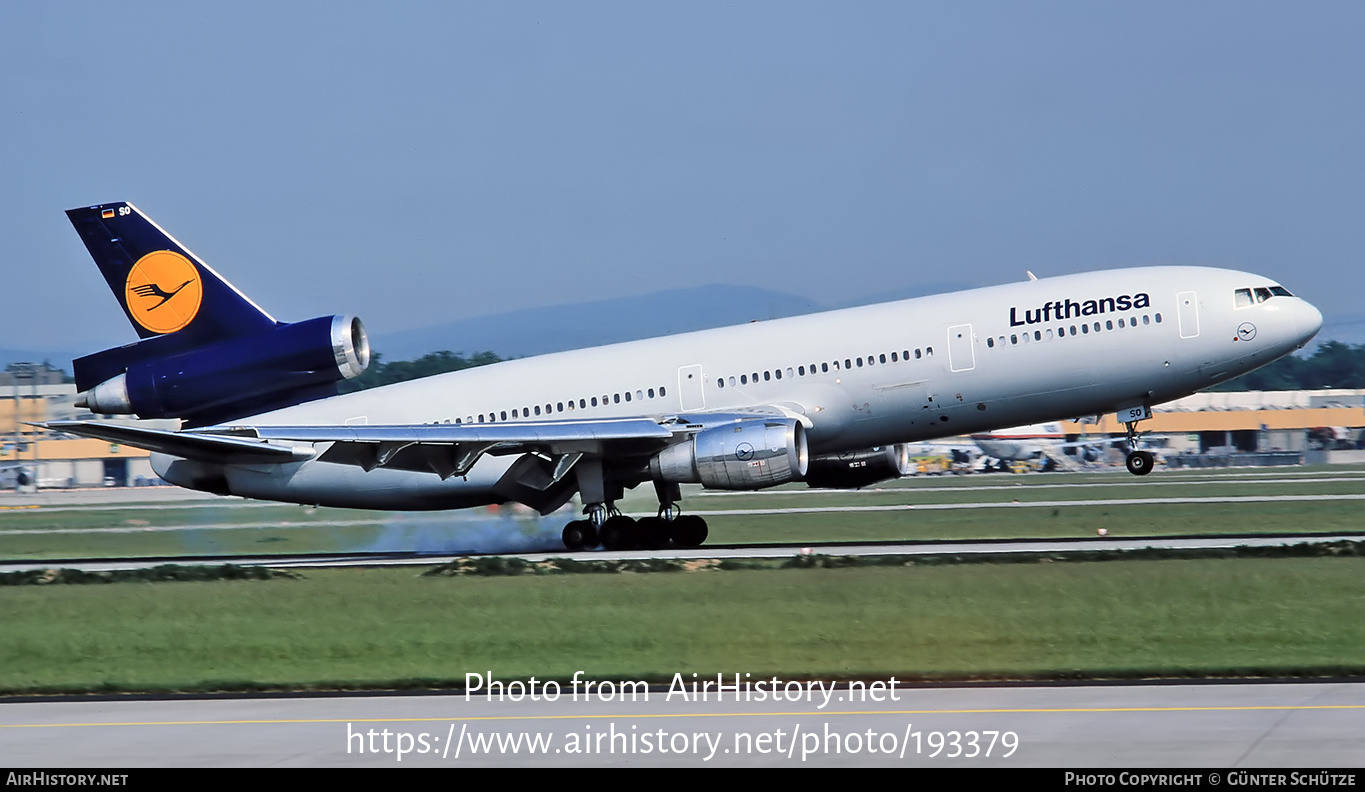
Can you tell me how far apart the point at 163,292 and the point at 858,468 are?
55.3 ft

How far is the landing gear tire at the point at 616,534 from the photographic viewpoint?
33688 mm

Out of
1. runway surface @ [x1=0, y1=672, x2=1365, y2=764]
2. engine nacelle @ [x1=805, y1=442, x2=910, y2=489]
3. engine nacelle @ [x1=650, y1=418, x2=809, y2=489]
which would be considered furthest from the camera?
engine nacelle @ [x1=805, y1=442, x2=910, y2=489]

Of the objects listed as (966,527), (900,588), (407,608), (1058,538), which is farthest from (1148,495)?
(407,608)

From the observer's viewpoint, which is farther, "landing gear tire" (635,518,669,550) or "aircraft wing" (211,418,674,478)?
"landing gear tire" (635,518,669,550)

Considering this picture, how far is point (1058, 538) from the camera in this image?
3556 centimetres

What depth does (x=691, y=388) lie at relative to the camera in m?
34.2

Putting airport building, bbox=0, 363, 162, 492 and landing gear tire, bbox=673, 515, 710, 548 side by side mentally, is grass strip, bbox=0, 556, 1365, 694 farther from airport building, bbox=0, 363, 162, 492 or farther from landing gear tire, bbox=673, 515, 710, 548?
airport building, bbox=0, 363, 162, 492

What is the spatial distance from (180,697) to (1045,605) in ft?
37.8

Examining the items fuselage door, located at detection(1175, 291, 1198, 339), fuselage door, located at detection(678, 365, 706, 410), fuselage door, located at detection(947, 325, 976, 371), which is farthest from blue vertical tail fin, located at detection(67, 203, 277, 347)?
fuselage door, located at detection(1175, 291, 1198, 339)

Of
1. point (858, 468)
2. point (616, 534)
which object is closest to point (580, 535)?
point (616, 534)

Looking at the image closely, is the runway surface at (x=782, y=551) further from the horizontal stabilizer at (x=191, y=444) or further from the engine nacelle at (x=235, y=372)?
the engine nacelle at (x=235, y=372)

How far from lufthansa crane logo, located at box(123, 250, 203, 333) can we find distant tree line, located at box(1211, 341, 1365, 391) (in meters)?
110

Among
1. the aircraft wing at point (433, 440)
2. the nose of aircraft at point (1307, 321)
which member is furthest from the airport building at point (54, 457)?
the nose of aircraft at point (1307, 321)

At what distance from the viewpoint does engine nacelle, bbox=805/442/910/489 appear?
3566 cm
